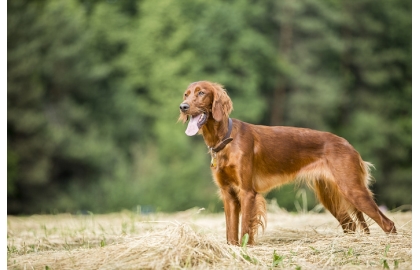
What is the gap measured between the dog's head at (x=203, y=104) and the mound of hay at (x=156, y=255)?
1.23 meters

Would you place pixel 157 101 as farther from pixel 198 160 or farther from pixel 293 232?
pixel 293 232

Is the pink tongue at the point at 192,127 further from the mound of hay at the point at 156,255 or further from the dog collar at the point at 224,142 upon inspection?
the mound of hay at the point at 156,255

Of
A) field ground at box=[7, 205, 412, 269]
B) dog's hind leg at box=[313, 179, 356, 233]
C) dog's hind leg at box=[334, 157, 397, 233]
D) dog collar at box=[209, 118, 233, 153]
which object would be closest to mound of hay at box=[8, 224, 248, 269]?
field ground at box=[7, 205, 412, 269]

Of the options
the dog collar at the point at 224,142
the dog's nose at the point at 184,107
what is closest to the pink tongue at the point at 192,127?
the dog's nose at the point at 184,107

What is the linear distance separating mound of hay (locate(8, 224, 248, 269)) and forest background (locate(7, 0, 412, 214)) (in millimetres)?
15529

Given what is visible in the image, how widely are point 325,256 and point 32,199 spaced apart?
17.1 metres

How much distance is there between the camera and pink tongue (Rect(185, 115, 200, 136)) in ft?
16.6

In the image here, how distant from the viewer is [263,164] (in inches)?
221

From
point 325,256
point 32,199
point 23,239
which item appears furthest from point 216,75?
point 325,256

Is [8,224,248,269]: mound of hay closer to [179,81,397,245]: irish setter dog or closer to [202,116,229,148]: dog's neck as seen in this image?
[179,81,397,245]: irish setter dog

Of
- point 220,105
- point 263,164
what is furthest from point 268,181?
point 220,105

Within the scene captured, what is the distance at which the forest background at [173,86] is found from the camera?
65.8 ft

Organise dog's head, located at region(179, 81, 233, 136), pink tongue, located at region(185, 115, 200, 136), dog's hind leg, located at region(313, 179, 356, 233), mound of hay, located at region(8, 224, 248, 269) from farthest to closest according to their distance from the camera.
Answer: dog's hind leg, located at region(313, 179, 356, 233) < dog's head, located at region(179, 81, 233, 136) < pink tongue, located at region(185, 115, 200, 136) < mound of hay, located at region(8, 224, 248, 269)
